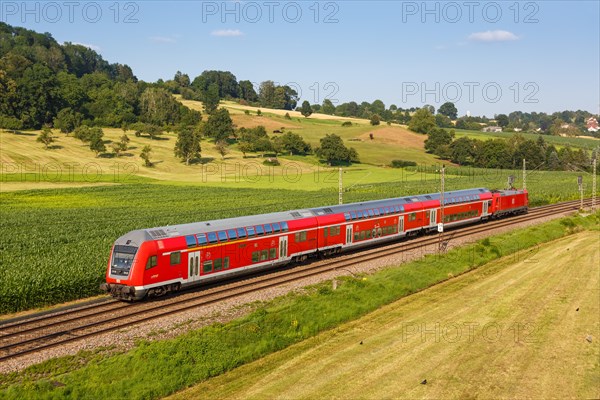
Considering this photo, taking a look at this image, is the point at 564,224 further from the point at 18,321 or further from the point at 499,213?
the point at 18,321

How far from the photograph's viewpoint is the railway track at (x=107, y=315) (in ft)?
77.8

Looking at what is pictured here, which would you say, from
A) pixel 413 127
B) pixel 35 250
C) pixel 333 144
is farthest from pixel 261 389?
pixel 413 127

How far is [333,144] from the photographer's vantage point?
130250 mm

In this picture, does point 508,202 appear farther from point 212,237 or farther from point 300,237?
point 212,237

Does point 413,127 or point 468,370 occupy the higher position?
point 413,127

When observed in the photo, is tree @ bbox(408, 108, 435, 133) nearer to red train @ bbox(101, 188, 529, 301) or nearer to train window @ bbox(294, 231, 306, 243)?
red train @ bbox(101, 188, 529, 301)

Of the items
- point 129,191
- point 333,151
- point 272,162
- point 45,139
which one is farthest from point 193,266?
point 333,151

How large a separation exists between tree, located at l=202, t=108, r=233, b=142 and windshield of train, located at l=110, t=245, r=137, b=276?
380 ft

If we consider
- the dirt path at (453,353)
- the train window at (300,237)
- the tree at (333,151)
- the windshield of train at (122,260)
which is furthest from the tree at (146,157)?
the dirt path at (453,353)

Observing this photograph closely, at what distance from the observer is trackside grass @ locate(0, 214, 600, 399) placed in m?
18.6

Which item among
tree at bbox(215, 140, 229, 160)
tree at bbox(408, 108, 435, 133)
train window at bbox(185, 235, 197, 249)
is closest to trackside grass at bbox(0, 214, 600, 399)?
train window at bbox(185, 235, 197, 249)

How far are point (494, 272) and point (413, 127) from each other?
153690mm

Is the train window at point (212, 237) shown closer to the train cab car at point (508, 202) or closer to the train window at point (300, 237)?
the train window at point (300, 237)

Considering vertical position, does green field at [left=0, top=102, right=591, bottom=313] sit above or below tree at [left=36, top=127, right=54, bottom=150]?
below
